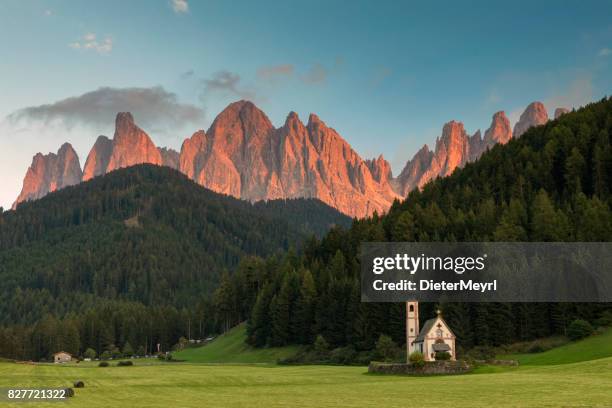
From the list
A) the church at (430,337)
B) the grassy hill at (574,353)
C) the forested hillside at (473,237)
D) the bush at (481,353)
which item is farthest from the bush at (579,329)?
the church at (430,337)

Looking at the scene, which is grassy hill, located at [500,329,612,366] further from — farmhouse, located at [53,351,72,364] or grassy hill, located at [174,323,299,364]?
farmhouse, located at [53,351,72,364]

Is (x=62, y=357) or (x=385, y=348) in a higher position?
(x=385, y=348)

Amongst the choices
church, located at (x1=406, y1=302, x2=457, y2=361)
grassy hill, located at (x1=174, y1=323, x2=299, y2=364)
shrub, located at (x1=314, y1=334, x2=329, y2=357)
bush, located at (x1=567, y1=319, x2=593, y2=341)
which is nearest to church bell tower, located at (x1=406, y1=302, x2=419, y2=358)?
church, located at (x1=406, y1=302, x2=457, y2=361)

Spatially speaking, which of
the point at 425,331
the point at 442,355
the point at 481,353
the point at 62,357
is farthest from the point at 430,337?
the point at 62,357

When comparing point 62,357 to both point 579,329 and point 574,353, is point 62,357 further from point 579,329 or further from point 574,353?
point 574,353

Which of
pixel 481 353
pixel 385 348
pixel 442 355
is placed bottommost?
pixel 481 353

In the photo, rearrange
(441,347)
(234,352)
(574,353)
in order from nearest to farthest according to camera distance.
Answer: (574,353) → (441,347) → (234,352)

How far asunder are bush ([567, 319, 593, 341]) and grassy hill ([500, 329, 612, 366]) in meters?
1.21

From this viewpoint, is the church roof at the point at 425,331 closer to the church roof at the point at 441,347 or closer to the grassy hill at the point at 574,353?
the church roof at the point at 441,347

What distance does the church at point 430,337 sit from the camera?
92.4 m

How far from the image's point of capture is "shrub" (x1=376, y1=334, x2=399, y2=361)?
109750 millimetres

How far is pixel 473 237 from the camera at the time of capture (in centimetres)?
13638

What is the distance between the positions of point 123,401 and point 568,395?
1075 inches

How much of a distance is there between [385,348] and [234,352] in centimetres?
4676
